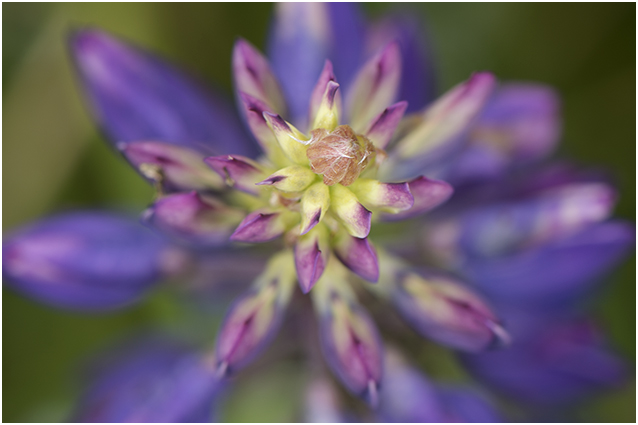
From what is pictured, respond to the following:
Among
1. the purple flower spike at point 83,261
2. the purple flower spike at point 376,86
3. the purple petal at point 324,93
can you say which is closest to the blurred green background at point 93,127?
the purple flower spike at point 83,261

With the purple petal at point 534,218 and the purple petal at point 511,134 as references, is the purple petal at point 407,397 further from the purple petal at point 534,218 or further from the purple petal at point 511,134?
the purple petal at point 511,134

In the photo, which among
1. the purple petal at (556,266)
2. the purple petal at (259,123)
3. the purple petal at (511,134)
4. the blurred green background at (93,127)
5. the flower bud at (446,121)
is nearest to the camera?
the purple petal at (259,123)

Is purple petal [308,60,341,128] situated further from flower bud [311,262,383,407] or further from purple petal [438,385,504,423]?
purple petal [438,385,504,423]

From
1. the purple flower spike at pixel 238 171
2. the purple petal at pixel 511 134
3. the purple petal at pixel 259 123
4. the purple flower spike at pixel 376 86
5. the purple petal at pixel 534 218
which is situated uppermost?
the purple petal at pixel 511 134

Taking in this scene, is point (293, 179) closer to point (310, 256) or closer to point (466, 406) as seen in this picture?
point (310, 256)

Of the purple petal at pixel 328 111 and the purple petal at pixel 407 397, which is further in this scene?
the purple petal at pixel 407 397

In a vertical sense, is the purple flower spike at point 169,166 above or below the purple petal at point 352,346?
above

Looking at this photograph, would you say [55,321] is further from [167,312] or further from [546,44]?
[546,44]

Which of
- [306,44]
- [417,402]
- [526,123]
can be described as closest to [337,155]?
[306,44]
